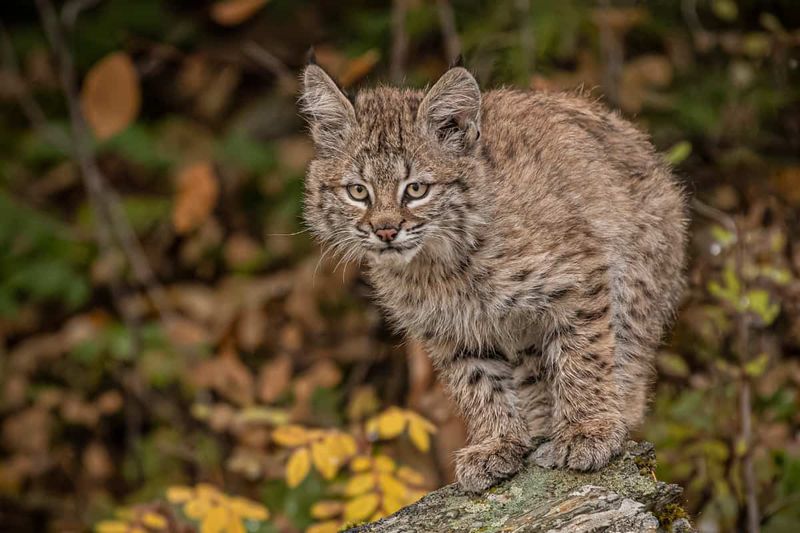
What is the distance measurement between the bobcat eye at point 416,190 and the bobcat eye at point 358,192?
0.19m

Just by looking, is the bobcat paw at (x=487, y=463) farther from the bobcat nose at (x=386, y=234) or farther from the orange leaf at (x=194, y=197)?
the orange leaf at (x=194, y=197)

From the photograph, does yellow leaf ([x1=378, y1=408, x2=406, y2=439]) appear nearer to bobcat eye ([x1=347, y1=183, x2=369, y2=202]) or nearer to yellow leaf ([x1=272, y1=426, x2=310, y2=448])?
yellow leaf ([x1=272, y1=426, x2=310, y2=448])

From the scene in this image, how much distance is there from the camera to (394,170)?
4.76m

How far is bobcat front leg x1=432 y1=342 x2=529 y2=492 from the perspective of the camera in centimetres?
457

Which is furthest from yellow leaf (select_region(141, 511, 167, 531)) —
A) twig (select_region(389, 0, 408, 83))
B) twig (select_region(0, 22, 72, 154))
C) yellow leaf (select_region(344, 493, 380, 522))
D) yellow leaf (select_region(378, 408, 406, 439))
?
twig (select_region(0, 22, 72, 154))

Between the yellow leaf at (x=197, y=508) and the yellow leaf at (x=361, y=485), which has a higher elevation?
the yellow leaf at (x=361, y=485)

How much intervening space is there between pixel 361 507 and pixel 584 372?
4.41 feet

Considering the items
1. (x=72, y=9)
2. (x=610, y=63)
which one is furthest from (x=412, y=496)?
(x=72, y=9)

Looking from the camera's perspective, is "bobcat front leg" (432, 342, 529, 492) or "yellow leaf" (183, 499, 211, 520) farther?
"yellow leaf" (183, 499, 211, 520)

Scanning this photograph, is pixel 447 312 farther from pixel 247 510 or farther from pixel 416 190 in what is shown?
pixel 247 510

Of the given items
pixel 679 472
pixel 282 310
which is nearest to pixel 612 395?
pixel 679 472

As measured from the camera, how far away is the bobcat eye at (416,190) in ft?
15.6

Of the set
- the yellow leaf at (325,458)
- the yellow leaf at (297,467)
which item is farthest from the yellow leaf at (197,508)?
the yellow leaf at (325,458)

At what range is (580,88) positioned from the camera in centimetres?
616
